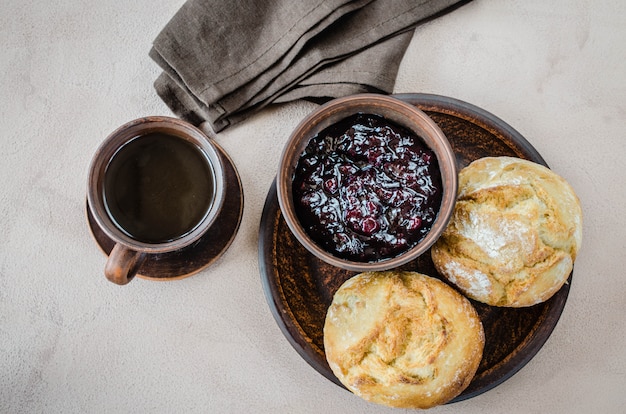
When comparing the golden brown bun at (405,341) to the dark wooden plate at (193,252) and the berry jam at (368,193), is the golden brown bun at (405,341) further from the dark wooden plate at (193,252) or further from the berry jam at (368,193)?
the dark wooden plate at (193,252)

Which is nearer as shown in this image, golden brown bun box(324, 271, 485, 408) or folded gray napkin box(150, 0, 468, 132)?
golden brown bun box(324, 271, 485, 408)

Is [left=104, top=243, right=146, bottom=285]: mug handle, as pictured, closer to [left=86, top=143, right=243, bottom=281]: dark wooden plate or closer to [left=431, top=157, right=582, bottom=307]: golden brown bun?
[left=86, top=143, right=243, bottom=281]: dark wooden plate

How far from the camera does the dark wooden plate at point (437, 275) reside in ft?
7.09

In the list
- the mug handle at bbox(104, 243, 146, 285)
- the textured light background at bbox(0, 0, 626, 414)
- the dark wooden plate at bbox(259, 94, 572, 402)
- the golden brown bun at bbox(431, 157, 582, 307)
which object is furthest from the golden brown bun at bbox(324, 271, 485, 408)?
the mug handle at bbox(104, 243, 146, 285)

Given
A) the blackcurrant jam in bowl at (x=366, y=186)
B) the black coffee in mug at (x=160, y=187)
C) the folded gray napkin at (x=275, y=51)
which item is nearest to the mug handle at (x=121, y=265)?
the black coffee in mug at (x=160, y=187)

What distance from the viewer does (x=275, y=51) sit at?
2.26 m

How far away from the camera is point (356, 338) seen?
1908 mm

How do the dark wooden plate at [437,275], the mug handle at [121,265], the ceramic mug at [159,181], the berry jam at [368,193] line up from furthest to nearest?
1. the dark wooden plate at [437,275]
2. the ceramic mug at [159,181]
3. the mug handle at [121,265]
4. the berry jam at [368,193]

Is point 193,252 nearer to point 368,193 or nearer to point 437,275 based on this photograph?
point 368,193

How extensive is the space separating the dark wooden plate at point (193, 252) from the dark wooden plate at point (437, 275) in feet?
0.48

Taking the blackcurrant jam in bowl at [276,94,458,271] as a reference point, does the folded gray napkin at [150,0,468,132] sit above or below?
above

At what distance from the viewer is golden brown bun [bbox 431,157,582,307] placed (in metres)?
1.87

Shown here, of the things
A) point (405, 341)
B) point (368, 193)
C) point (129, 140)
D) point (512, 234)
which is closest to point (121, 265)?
point (129, 140)

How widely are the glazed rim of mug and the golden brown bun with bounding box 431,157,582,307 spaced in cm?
87
